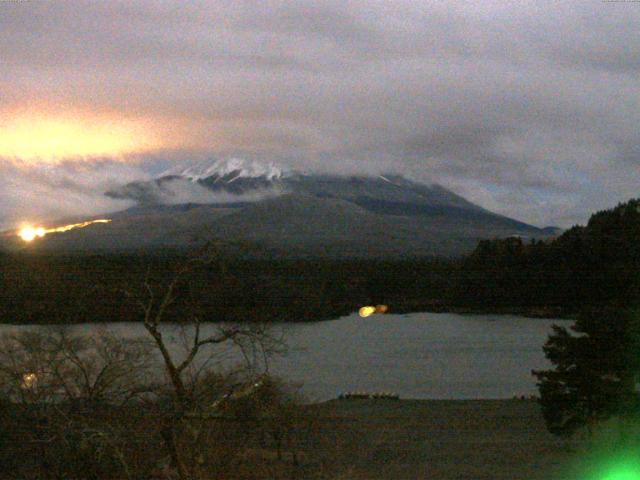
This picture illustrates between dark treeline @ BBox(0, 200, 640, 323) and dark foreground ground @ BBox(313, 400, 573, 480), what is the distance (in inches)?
95.2

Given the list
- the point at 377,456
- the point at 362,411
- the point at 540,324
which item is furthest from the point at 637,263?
the point at 540,324

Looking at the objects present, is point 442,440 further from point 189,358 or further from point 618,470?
point 189,358

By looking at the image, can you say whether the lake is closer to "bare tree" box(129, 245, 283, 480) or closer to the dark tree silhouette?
the dark tree silhouette

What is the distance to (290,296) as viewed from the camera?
1409cm

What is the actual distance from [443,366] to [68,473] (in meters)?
21.5

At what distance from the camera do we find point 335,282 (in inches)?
916

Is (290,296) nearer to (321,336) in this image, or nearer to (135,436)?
(321,336)

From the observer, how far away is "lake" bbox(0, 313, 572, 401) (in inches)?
829

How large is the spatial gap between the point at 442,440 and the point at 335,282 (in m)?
9.20

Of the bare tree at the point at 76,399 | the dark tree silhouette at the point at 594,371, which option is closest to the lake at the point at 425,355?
the dark tree silhouette at the point at 594,371

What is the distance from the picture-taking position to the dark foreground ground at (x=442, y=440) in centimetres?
1145

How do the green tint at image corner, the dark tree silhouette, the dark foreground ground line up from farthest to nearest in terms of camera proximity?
the dark foreground ground
the dark tree silhouette
the green tint at image corner

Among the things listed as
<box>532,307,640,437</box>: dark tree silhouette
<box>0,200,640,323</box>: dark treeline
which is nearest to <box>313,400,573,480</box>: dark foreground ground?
<box>532,307,640,437</box>: dark tree silhouette

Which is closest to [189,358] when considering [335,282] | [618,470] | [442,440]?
[618,470]
